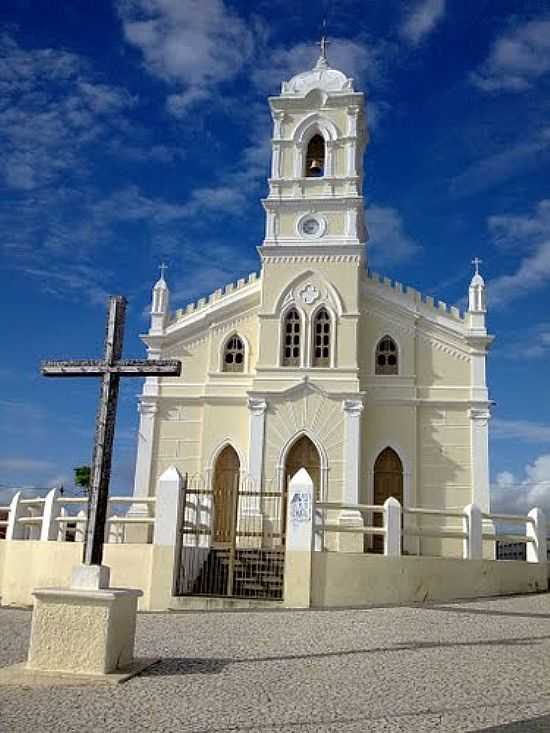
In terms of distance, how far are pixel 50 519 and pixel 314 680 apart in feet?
33.6

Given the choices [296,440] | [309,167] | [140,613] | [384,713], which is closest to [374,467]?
[296,440]

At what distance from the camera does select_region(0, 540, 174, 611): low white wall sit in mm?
13836

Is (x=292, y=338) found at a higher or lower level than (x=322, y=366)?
higher

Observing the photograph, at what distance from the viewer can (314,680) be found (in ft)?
24.4

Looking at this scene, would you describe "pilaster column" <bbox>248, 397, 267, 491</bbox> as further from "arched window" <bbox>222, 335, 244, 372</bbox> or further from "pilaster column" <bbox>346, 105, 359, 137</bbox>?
"pilaster column" <bbox>346, 105, 359, 137</bbox>

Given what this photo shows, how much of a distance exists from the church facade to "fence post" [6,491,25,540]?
550 centimetres

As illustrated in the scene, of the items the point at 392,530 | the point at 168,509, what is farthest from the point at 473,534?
the point at 168,509

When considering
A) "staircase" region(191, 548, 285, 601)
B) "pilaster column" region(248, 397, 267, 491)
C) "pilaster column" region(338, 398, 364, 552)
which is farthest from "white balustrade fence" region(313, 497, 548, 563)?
"pilaster column" region(248, 397, 267, 491)

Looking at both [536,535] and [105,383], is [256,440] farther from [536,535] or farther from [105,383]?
[105,383]

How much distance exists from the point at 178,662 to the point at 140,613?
459cm

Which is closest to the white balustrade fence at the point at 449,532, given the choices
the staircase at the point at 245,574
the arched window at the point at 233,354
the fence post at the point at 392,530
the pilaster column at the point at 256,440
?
the fence post at the point at 392,530

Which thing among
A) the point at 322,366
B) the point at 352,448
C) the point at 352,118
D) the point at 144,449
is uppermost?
the point at 352,118

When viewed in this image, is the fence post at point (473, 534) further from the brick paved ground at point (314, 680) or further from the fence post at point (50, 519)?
the fence post at point (50, 519)

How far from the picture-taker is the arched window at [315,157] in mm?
25250
